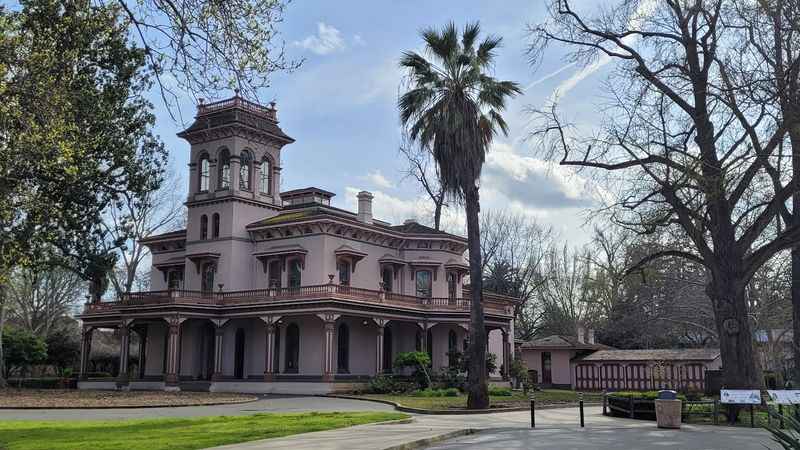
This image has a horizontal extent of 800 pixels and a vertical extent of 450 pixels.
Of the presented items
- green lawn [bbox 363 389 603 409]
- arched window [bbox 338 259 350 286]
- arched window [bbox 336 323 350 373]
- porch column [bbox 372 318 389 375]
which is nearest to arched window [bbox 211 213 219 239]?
arched window [bbox 338 259 350 286]

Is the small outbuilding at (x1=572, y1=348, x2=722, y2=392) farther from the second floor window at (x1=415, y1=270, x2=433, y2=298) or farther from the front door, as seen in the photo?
the second floor window at (x1=415, y1=270, x2=433, y2=298)

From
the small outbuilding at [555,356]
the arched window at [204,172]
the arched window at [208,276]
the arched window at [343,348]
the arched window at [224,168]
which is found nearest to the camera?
the arched window at [343,348]

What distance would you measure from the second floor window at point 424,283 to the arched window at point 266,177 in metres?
10.7

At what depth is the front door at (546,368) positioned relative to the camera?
49344mm

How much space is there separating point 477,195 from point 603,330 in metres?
32.4

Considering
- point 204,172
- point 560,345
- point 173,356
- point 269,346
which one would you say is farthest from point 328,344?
point 560,345

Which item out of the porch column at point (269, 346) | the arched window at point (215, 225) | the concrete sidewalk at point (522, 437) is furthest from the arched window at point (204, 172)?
the concrete sidewalk at point (522, 437)

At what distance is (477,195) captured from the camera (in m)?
28.5

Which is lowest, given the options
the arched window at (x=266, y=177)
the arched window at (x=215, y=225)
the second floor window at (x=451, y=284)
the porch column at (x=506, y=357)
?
the porch column at (x=506, y=357)

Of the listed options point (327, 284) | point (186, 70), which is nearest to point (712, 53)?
point (186, 70)

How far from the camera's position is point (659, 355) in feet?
139

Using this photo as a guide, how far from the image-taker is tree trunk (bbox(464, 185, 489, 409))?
1068 inches

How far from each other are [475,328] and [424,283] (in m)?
19.4

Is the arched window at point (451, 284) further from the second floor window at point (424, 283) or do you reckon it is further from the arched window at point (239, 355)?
the arched window at point (239, 355)
